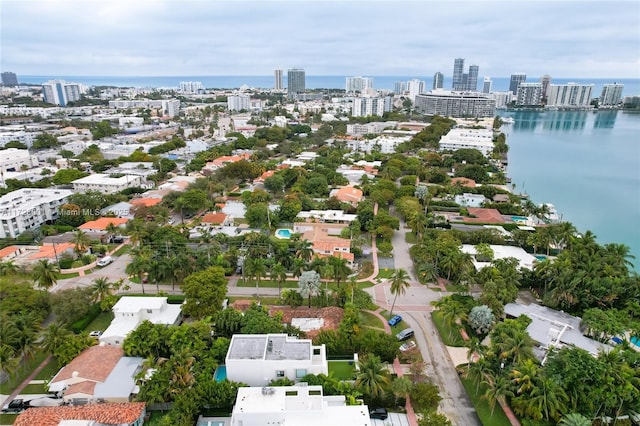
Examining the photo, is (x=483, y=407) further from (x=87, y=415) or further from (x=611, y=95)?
(x=611, y=95)

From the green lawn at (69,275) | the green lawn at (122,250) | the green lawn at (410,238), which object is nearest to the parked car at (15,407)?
the green lawn at (69,275)

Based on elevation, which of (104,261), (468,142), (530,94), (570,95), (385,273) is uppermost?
(530,94)

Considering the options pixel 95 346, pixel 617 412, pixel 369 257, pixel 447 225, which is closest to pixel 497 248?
pixel 447 225

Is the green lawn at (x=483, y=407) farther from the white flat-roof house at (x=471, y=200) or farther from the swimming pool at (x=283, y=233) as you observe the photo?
the white flat-roof house at (x=471, y=200)

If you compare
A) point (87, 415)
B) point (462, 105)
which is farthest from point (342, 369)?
point (462, 105)

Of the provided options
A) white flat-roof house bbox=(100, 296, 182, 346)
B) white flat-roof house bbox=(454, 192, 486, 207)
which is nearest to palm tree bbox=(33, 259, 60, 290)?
white flat-roof house bbox=(100, 296, 182, 346)

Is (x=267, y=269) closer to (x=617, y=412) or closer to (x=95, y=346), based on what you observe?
(x=95, y=346)
